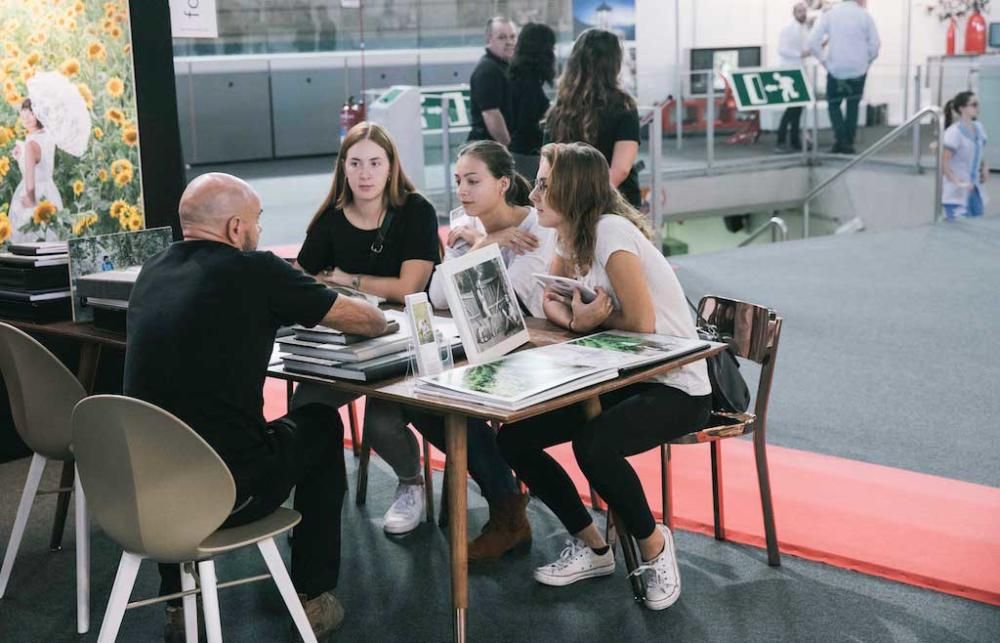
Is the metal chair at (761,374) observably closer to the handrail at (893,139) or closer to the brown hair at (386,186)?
the brown hair at (386,186)

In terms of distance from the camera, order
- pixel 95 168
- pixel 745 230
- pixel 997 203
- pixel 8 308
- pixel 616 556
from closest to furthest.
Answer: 1. pixel 616 556
2. pixel 8 308
3. pixel 95 168
4. pixel 997 203
5. pixel 745 230

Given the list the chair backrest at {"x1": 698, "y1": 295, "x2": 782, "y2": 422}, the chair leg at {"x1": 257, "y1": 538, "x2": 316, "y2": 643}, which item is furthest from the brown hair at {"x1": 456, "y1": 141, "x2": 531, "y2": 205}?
the chair leg at {"x1": 257, "y1": 538, "x2": 316, "y2": 643}

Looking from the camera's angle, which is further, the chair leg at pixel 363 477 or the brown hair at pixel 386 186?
the chair leg at pixel 363 477

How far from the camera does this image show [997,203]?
1176 cm

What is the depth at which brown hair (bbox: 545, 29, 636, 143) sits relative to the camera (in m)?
4.73

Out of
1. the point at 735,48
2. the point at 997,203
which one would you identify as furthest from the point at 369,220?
the point at 735,48

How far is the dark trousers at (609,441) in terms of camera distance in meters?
2.93

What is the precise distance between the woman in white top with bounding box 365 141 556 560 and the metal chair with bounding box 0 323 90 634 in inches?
35.0

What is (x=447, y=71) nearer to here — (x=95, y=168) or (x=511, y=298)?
(x=95, y=168)

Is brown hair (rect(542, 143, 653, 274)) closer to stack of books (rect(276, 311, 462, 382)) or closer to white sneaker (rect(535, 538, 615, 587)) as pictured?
stack of books (rect(276, 311, 462, 382))

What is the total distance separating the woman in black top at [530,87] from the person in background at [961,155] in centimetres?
560

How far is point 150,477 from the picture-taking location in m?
2.34

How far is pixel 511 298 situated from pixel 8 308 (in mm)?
1644

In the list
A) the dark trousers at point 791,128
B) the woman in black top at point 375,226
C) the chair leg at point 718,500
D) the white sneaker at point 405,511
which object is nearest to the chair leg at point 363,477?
the white sneaker at point 405,511
